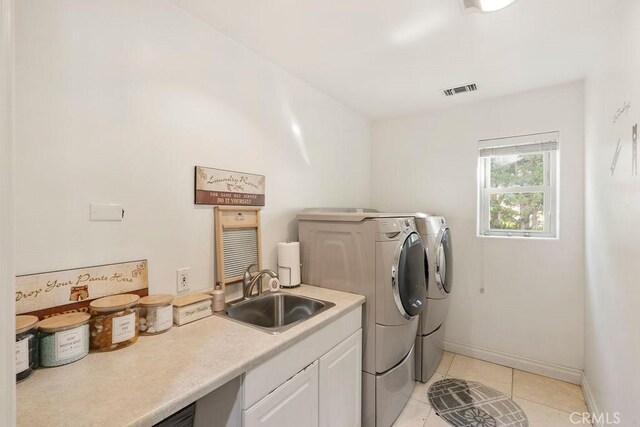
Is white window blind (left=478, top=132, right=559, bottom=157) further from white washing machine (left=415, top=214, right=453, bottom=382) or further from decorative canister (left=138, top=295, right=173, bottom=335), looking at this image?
decorative canister (left=138, top=295, right=173, bottom=335)

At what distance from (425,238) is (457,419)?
122 centimetres

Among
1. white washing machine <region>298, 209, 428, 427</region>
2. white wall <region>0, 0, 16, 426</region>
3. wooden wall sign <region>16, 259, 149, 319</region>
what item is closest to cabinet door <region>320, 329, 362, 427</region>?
white washing machine <region>298, 209, 428, 427</region>

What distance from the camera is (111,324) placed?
1.09 m

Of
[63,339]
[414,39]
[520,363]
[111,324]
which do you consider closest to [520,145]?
[414,39]

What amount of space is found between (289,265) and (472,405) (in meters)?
1.64

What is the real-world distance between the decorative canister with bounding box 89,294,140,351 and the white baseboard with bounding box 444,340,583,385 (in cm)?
275

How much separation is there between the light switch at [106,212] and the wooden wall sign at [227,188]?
37 centimetres

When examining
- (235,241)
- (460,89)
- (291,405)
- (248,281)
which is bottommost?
(291,405)

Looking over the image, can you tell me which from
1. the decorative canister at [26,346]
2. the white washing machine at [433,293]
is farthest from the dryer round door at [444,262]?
the decorative canister at [26,346]

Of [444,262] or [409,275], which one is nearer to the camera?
[409,275]

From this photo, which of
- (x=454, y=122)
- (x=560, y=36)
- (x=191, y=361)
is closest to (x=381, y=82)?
(x=454, y=122)

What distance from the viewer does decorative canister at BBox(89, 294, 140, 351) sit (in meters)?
1.08

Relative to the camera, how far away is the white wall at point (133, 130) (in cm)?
107

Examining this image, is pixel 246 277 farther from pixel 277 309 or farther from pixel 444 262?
pixel 444 262
